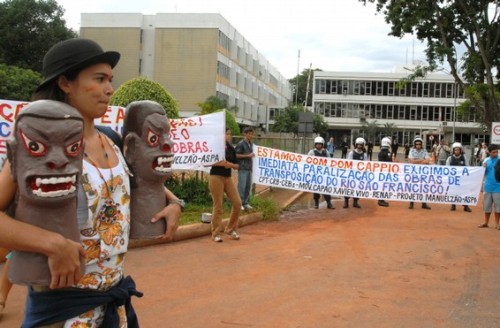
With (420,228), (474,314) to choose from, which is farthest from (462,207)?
(474,314)

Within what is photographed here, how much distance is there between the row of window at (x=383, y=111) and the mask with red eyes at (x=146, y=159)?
221 ft

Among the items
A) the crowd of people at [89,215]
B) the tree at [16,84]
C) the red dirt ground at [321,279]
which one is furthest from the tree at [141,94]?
the tree at [16,84]

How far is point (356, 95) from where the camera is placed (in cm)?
6850

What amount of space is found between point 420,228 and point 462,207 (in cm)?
434

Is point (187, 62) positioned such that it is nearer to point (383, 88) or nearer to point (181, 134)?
point (383, 88)

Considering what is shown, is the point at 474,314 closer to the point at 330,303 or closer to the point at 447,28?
the point at 330,303

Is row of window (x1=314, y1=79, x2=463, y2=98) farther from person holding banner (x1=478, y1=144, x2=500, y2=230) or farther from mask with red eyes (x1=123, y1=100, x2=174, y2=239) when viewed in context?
mask with red eyes (x1=123, y1=100, x2=174, y2=239)

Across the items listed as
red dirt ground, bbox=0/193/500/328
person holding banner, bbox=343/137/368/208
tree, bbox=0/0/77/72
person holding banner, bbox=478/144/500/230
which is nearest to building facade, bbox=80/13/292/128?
tree, bbox=0/0/77/72

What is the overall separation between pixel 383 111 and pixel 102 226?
2714 inches

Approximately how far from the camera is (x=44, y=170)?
154 cm

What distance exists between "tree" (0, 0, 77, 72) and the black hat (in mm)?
46499

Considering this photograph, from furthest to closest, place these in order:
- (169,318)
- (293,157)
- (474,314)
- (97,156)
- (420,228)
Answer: (293,157)
(420,228)
(474,314)
(169,318)
(97,156)

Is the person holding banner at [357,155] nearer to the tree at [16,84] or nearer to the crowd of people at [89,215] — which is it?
the crowd of people at [89,215]

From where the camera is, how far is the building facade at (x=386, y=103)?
65.6 m
